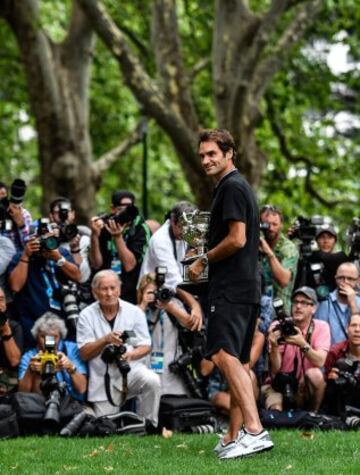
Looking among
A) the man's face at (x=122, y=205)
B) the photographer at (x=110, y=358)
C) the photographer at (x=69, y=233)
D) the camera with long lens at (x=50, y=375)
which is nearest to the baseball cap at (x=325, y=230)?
the man's face at (x=122, y=205)

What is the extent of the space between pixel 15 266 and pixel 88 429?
6.58 feet

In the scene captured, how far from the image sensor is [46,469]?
30.1ft

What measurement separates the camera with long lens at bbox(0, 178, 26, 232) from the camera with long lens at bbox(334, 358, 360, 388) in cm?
351

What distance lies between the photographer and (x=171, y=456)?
32.0 feet

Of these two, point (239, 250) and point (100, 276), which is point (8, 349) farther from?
point (239, 250)

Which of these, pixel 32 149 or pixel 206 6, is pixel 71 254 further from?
pixel 32 149

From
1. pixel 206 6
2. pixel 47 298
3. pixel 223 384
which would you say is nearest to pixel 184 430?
pixel 223 384

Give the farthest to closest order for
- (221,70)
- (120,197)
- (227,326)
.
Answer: (221,70) → (120,197) → (227,326)

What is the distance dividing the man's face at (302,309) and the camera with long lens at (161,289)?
1.26 metres

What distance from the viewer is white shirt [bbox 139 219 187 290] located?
12.6 metres

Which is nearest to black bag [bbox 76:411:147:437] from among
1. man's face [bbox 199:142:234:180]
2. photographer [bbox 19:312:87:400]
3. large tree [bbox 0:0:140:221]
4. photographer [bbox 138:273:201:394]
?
photographer [bbox 19:312:87:400]

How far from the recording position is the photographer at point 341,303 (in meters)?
13.0

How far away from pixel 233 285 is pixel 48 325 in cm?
330

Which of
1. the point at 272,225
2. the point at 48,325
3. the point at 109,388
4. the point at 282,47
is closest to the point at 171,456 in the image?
the point at 109,388
